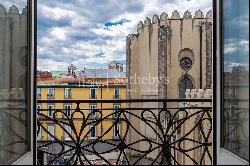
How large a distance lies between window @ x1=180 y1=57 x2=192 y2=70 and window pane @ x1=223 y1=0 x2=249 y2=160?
78.3 ft

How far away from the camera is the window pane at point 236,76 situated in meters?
1.48

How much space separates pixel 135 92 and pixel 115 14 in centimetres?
638

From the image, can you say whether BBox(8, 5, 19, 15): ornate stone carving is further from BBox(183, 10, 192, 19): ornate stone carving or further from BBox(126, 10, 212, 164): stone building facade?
BBox(183, 10, 192, 19): ornate stone carving

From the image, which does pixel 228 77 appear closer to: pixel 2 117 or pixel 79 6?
pixel 2 117

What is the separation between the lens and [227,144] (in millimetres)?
1721

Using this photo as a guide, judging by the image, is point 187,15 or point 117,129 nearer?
point 117,129

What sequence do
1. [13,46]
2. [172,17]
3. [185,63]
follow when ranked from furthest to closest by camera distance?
1. [185,63]
2. [172,17]
3. [13,46]

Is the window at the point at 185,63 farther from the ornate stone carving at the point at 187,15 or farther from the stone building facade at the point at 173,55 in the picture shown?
the ornate stone carving at the point at 187,15

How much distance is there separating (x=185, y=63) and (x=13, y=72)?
2410cm

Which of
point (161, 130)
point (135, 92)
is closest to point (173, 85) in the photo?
point (135, 92)

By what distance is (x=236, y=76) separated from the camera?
1600mm

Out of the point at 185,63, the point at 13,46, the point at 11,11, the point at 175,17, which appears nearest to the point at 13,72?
the point at 13,46

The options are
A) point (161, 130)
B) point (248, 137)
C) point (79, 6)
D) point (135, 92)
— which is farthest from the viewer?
point (135, 92)

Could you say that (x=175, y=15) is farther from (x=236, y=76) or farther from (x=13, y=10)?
(x=236, y=76)
